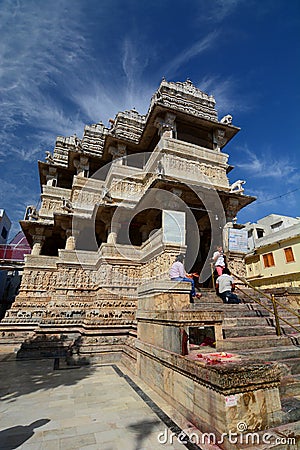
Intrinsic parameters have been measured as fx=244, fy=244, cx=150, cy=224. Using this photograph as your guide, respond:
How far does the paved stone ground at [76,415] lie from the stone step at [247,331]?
6.31 ft

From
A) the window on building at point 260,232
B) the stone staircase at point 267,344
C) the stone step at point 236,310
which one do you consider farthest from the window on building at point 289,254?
the stone step at point 236,310

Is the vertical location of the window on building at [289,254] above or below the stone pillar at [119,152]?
below

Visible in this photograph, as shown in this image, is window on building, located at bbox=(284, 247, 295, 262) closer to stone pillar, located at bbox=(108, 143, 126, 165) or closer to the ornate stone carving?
the ornate stone carving

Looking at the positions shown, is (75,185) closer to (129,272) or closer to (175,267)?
(129,272)

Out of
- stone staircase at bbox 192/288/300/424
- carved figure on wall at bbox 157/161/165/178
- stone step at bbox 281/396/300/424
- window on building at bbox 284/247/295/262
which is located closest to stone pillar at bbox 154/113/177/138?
carved figure on wall at bbox 157/161/165/178

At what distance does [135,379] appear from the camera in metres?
5.25

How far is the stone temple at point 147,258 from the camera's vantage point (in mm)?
2988

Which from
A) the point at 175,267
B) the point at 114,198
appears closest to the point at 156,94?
the point at 114,198

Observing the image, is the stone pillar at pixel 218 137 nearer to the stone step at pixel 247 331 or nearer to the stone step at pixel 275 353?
the stone step at pixel 247 331

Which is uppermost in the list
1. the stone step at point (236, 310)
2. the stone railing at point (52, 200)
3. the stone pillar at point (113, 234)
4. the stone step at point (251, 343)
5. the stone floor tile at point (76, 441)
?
the stone railing at point (52, 200)

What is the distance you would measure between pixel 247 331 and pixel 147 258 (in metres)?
6.50

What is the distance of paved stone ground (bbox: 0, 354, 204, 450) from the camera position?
2.71 m

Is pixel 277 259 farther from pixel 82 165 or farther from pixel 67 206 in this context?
pixel 82 165

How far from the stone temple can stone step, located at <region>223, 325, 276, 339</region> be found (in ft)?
1.16
